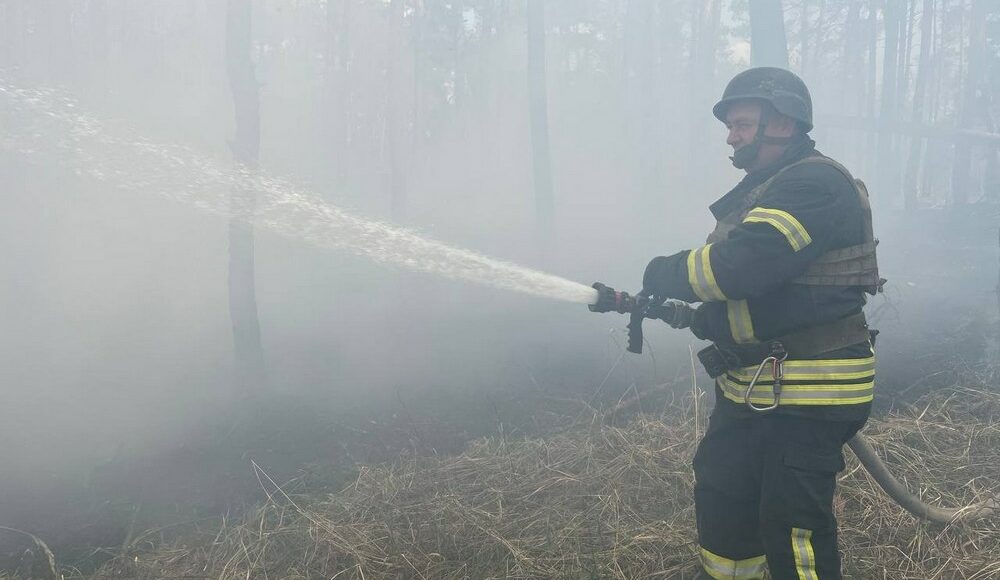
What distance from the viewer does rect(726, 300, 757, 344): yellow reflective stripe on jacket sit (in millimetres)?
2605

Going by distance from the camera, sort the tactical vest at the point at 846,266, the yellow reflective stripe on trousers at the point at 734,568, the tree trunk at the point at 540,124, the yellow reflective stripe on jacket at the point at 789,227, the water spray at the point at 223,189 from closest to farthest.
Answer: the yellow reflective stripe on jacket at the point at 789,227 → the tactical vest at the point at 846,266 → the yellow reflective stripe on trousers at the point at 734,568 → the water spray at the point at 223,189 → the tree trunk at the point at 540,124

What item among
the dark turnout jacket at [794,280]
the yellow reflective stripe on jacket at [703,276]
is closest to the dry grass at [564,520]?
the dark turnout jacket at [794,280]

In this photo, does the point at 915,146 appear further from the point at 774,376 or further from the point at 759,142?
the point at 774,376

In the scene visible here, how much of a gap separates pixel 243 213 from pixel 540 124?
827 centimetres

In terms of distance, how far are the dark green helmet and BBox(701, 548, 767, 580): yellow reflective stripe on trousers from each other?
1738 mm

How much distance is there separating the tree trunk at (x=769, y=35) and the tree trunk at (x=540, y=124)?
5.15 meters

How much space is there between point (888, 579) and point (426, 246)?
4.38m

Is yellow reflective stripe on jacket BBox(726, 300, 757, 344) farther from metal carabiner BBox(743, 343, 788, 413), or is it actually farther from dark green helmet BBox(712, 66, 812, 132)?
dark green helmet BBox(712, 66, 812, 132)

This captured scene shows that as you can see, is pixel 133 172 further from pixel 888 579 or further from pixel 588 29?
pixel 588 29

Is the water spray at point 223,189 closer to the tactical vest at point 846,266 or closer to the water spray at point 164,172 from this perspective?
the water spray at point 164,172

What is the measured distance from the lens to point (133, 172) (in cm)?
1342

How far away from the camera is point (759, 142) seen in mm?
2789

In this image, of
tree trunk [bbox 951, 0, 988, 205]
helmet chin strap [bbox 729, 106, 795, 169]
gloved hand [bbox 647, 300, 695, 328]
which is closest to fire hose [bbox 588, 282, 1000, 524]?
gloved hand [bbox 647, 300, 695, 328]

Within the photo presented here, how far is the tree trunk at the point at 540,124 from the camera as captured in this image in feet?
48.0
